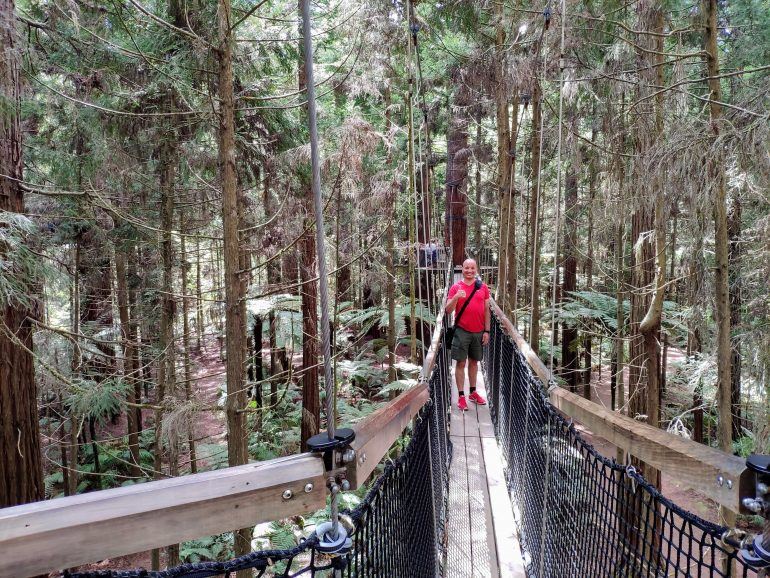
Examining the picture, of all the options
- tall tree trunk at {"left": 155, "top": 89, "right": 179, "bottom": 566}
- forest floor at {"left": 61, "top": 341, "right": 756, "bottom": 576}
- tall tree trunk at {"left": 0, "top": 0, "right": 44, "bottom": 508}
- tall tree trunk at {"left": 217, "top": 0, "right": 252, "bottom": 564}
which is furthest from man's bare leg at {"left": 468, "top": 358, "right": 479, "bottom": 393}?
tall tree trunk at {"left": 0, "top": 0, "right": 44, "bottom": 508}

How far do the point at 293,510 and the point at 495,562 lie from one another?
201 centimetres

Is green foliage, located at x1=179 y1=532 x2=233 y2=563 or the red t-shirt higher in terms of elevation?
the red t-shirt

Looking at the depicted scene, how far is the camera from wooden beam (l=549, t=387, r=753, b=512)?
0.79 metres

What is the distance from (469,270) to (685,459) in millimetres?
2818

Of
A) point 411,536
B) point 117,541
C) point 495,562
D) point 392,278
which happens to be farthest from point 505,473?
point 392,278

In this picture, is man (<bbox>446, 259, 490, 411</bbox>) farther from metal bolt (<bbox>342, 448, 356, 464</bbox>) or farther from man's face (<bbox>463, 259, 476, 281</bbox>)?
metal bolt (<bbox>342, 448, 356, 464</bbox>)

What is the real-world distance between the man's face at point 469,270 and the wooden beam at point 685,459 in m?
2.34

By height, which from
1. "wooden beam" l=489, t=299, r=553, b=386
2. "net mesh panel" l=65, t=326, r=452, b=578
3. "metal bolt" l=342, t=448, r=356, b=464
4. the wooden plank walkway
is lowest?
the wooden plank walkway

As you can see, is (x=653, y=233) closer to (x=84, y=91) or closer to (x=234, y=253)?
(x=234, y=253)

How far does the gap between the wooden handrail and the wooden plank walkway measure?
127 cm

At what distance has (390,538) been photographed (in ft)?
4.20

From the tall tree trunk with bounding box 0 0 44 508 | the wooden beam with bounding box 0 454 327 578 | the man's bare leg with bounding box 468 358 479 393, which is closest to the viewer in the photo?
the wooden beam with bounding box 0 454 327 578

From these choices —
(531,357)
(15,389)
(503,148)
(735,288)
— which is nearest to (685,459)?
(531,357)

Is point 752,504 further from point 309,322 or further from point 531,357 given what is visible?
point 309,322
